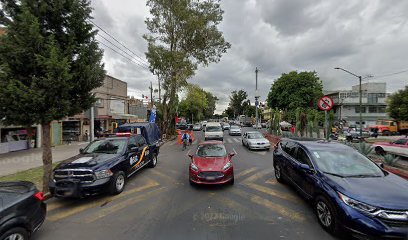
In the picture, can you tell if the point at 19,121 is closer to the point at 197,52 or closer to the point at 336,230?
the point at 336,230

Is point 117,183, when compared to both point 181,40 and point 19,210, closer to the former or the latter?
point 19,210

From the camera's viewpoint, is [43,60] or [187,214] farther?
[43,60]

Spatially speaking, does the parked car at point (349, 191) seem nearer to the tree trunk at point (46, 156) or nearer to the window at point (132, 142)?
the window at point (132, 142)

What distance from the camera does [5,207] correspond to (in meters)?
3.38

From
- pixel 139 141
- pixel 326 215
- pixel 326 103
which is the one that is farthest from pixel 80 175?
pixel 326 103

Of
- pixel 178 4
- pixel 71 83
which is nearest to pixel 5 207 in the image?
pixel 71 83

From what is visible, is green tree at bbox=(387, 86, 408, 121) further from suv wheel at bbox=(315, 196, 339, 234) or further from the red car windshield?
→ suv wheel at bbox=(315, 196, 339, 234)

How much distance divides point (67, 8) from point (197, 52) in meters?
19.0

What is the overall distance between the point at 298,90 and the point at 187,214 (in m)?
39.8

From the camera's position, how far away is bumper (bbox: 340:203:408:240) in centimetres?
331

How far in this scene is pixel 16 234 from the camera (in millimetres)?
3434

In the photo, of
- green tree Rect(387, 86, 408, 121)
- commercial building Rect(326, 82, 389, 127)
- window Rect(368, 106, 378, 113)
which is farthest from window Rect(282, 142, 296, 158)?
window Rect(368, 106, 378, 113)

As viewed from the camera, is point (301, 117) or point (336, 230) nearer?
point (336, 230)

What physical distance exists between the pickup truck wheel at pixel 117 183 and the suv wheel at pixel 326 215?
210 inches
